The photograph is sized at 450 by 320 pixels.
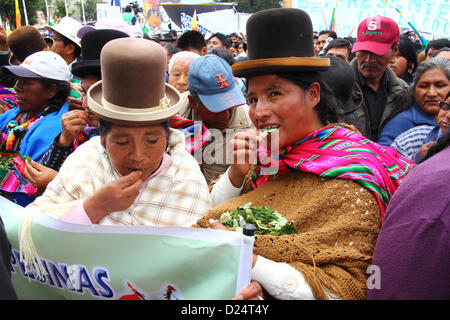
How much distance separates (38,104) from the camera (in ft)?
12.1

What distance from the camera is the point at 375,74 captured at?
14.1ft

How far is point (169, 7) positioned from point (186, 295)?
→ 67.1 ft

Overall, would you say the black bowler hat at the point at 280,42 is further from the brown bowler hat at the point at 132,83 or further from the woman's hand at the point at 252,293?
the woman's hand at the point at 252,293

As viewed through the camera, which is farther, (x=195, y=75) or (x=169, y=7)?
(x=169, y=7)

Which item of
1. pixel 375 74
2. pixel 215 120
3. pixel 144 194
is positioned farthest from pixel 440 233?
pixel 375 74

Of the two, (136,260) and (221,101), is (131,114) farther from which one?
(221,101)

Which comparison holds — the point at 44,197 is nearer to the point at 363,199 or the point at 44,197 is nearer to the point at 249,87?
the point at 249,87

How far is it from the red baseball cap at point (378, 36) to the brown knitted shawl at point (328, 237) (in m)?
2.78

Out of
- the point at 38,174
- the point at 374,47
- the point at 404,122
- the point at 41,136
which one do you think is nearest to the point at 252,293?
the point at 38,174

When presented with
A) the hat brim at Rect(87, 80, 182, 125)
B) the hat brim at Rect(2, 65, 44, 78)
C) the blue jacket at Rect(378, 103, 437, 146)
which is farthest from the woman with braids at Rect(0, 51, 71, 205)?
the blue jacket at Rect(378, 103, 437, 146)

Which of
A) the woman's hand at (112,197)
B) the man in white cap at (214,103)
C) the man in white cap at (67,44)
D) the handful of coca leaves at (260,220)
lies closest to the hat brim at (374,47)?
the man in white cap at (214,103)

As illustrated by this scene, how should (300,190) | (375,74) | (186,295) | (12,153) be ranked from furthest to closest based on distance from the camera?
(375,74) < (12,153) < (300,190) < (186,295)

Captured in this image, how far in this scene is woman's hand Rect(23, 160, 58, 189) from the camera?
271 cm

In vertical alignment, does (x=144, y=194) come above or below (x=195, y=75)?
below
